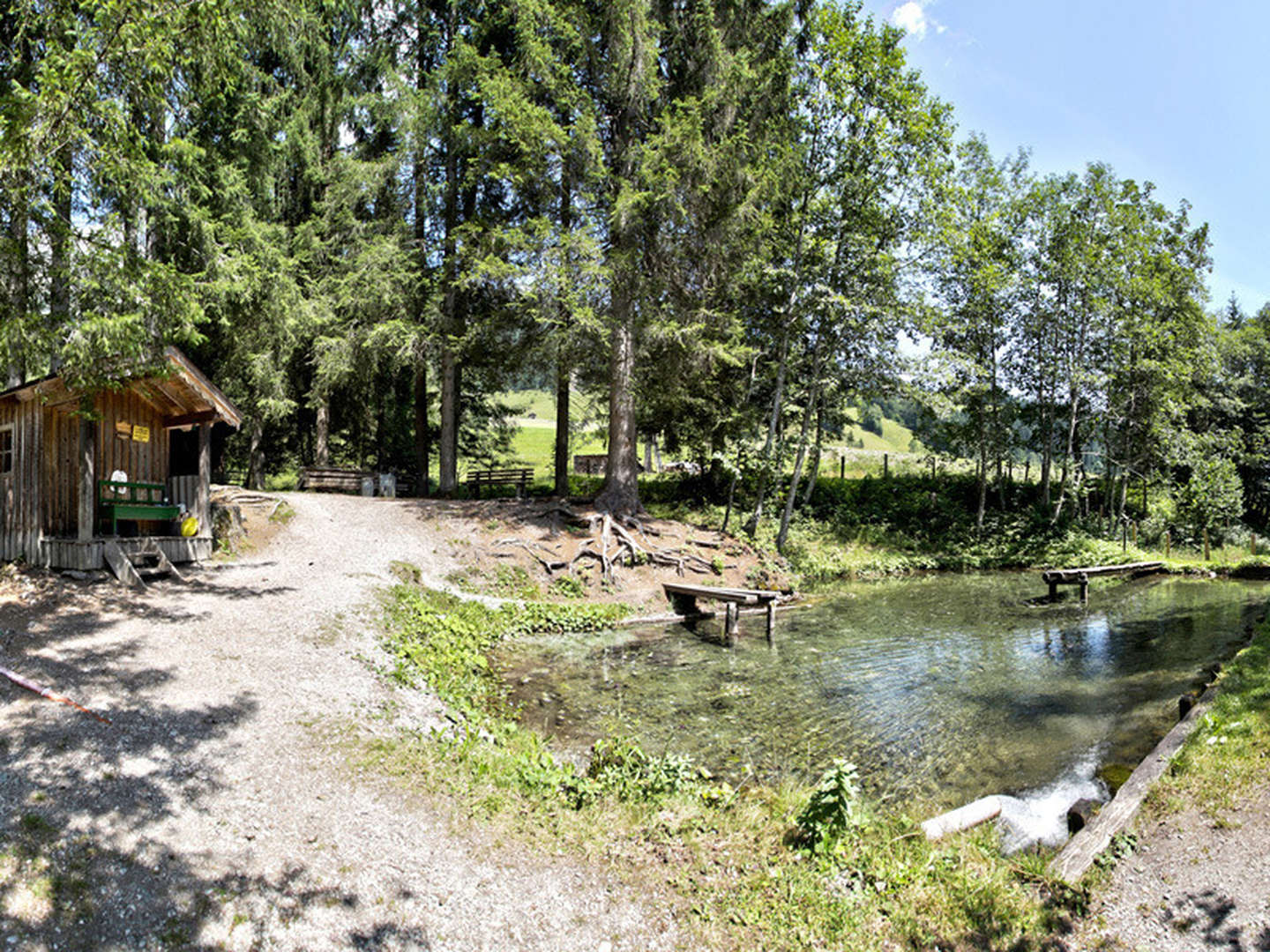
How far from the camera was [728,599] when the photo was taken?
14.7 meters

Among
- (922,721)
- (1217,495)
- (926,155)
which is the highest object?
(926,155)

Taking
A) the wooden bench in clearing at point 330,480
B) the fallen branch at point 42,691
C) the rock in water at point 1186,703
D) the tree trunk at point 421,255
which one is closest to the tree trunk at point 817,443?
the tree trunk at point 421,255

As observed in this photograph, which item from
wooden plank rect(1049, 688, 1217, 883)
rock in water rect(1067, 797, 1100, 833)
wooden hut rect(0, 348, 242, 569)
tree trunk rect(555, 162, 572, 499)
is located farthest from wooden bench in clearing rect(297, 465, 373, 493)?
wooden plank rect(1049, 688, 1217, 883)

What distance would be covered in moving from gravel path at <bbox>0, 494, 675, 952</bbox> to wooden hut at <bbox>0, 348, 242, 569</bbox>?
13.7ft

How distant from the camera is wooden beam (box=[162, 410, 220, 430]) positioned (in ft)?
43.4

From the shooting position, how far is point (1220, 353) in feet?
114

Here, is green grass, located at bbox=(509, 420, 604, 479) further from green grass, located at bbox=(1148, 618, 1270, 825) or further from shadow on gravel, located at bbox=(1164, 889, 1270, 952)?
shadow on gravel, located at bbox=(1164, 889, 1270, 952)

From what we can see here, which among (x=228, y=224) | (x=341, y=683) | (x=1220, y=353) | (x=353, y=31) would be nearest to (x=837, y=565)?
(x=341, y=683)

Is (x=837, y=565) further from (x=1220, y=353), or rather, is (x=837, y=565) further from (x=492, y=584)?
(x=1220, y=353)

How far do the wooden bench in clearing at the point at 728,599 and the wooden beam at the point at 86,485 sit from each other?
1089 cm

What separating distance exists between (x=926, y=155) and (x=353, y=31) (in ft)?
60.1

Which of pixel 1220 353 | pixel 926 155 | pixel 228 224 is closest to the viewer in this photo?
pixel 228 224

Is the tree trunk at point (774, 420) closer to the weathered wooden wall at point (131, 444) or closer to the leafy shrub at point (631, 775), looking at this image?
the weathered wooden wall at point (131, 444)

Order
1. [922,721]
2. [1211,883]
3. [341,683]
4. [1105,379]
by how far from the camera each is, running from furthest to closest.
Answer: [1105,379], [922,721], [341,683], [1211,883]
